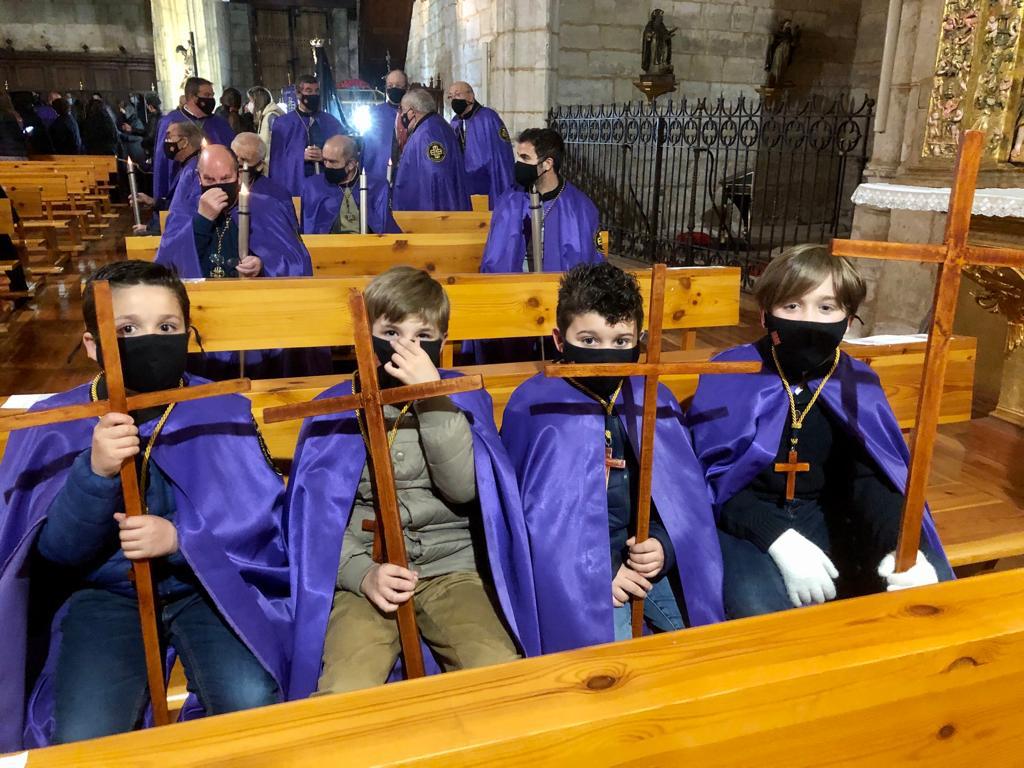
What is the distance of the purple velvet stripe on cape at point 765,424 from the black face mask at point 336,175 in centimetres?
404

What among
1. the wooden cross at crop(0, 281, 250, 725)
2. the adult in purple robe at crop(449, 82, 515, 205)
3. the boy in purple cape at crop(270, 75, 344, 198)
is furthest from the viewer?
the adult in purple robe at crop(449, 82, 515, 205)

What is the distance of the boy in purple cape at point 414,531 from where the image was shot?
1.85m

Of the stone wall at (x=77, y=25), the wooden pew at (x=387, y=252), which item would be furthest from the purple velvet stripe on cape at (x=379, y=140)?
the stone wall at (x=77, y=25)

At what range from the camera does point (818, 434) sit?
226cm

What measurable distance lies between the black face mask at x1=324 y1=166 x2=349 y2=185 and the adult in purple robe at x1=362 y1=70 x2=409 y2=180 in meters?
3.36

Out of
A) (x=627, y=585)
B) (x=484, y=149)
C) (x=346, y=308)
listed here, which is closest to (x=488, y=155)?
(x=484, y=149)

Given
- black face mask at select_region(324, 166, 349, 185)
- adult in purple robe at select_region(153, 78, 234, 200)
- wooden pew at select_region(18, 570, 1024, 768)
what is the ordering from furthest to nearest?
adult in purple robe at select_region(153, 78, 234, 200) < black face mask at select_region(324, 166, 349, 185) < wooden pew at select_region(18, 570, 1024, 768)

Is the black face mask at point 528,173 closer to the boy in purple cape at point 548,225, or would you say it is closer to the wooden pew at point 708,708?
the boy in purple cape at point 548,225

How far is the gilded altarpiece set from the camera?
453 cm

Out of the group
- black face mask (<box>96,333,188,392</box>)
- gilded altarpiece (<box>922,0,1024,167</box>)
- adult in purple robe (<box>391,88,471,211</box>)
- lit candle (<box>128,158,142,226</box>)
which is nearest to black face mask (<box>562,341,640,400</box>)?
black face mask (<box>96,333,188,392</box>)

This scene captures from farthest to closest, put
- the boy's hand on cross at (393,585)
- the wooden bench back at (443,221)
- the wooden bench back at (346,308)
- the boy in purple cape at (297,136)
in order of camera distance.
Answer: the boy in purple cape at (297,136) → the wooden bench back at (443,221) → the wooden bench back at (346,308) → the boy's hand on cross at (393,585)

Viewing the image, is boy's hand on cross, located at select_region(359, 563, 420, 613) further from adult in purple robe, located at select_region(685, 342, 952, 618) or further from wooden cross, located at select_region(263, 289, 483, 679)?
adult in purple robe, located at select_region(685, 342, 952, 618)

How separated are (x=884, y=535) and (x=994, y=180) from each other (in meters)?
3.51

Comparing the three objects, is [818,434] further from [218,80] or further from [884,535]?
[218,80]
